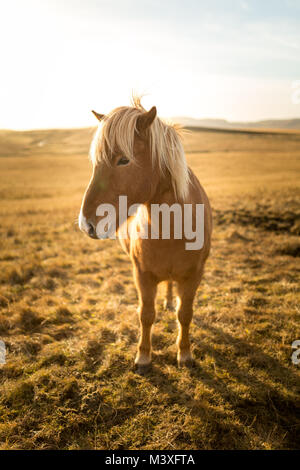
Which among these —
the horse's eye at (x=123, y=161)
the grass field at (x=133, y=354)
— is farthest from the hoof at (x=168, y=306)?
the horse's eye at (x=123, y=161)

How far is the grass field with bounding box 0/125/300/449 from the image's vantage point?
102 inches

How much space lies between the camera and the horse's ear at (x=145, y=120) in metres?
2.09

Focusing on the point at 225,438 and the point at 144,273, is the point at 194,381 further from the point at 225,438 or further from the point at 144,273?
the point at 144,273

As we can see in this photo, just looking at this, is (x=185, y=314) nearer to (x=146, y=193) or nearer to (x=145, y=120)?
(x=146, y=193)

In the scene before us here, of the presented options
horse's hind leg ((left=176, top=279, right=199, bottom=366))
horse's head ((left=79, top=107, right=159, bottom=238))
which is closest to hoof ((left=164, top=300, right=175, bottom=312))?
horse's hind leg ((left=176, top=279, right=199, bottom=366))

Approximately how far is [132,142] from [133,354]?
277 centimetres

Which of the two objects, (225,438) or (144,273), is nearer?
(225,438)

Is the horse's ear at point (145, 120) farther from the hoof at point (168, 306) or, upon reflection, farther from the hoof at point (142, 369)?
the hoof at point (168, 306)

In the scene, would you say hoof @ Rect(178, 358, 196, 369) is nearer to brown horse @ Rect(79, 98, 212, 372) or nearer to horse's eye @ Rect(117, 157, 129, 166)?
brown horse @ Rect(79, 98, 212, 372)

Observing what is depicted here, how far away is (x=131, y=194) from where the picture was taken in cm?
225

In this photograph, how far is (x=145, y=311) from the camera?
3.15 metres

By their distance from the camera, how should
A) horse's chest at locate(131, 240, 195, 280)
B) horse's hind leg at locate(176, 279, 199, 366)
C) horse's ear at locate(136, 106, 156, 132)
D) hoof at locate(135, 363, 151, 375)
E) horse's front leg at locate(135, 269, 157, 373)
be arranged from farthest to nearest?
1. hoof at locate(135, 363, 151, 375)
2. horse's hind leg at locate(176, 279, 199, 366)
3. horse's front leg at locate(135, 269, 157, 373)
4. horse's chest at locate(131, 240, 195, 280)
5. horse's ear at locate(136, 106, 156, 132)
